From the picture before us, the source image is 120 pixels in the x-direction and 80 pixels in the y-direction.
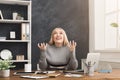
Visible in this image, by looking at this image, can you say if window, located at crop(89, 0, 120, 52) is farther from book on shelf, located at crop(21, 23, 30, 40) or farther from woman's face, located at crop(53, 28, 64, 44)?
book on shelf, located at crop(21, 23, 30, 40)

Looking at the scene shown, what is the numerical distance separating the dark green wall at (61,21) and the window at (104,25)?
179 millimetres

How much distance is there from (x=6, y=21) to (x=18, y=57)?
704mm

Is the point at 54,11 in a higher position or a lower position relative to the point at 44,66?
higher

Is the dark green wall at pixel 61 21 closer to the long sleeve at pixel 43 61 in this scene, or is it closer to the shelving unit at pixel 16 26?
the shelving unit at pixel 16 26

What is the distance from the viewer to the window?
4547mm

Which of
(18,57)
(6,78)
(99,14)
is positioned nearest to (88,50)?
(99,14)

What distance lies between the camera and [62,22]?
521 centimetres

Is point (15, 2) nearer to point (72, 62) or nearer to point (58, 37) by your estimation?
point (58, 37)

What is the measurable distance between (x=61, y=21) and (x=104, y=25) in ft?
2.90

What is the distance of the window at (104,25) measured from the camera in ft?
14.9

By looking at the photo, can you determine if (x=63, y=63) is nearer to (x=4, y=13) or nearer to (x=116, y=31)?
(x=116, y=31)

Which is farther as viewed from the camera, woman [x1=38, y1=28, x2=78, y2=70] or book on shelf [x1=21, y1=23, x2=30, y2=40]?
book on shelf [x1=21, y1=23, x2=30, y2=40]

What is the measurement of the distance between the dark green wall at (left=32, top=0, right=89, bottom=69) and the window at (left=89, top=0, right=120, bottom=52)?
0.18 m

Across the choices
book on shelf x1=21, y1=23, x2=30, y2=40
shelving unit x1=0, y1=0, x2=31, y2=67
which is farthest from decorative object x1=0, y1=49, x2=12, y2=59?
book on shelf x1=21, y1=23, x2=30, y2=40
